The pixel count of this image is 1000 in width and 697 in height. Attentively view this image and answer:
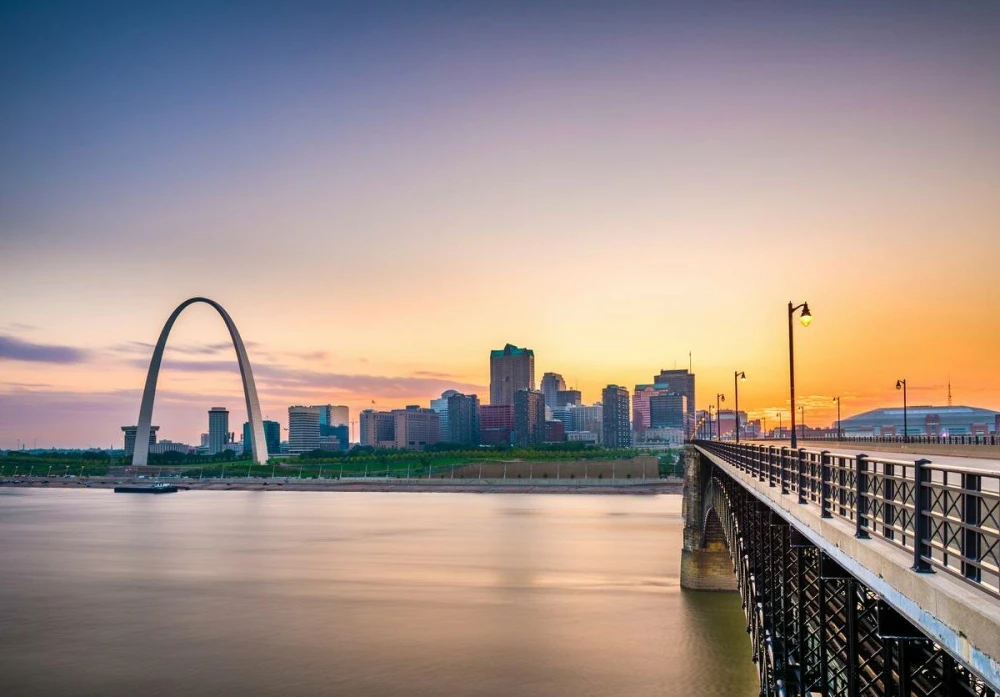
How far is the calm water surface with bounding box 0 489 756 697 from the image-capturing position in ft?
105

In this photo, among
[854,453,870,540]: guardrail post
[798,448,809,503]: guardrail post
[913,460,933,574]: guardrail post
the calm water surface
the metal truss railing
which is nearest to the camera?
[913,460,933,574]: guardrail post

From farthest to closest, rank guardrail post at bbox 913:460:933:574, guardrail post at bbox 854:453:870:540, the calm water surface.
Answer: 1. the calm water surface
2. guardrail post at bbox 854:453:870:540
3. guardrail post at bbox 913:460:933:574

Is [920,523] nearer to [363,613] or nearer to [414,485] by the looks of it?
[363,613]

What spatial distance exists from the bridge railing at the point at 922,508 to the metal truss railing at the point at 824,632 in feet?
2.93

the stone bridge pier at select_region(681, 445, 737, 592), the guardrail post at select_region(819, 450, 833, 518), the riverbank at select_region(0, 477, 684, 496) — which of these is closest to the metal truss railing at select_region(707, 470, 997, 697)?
the guardrail post at select_region(819, 450, 833, 518)

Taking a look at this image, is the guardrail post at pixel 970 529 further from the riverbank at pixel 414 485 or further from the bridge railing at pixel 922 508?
the riverbank at pixel 414 485

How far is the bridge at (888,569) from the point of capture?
24.5 feet

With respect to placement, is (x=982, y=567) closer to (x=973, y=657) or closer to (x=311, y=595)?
(x=973, y=657)

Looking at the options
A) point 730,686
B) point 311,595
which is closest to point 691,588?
point 730,686

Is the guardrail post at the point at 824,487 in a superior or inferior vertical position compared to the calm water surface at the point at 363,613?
superior

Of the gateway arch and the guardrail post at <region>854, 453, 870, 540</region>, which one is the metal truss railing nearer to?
the guardrail post at <region>854, 453, 870, 540</region>

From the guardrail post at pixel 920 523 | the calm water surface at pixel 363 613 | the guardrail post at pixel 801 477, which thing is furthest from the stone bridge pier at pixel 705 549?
the guardrail post at pixel 920 523

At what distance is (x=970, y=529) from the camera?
7613mm

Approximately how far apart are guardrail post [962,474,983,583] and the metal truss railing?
129 centimetres
